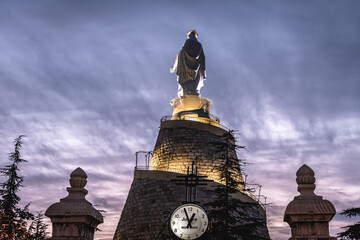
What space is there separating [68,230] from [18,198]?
15.6 meters

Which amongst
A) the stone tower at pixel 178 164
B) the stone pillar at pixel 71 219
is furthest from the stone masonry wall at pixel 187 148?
the stone pillar at pixel 71 219

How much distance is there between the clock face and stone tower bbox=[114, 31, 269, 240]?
770 inches

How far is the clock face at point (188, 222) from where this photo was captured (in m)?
9.58

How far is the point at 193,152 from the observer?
35406mm

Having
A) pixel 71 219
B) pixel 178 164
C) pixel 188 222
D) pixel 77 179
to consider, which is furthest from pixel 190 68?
pixel 188 222

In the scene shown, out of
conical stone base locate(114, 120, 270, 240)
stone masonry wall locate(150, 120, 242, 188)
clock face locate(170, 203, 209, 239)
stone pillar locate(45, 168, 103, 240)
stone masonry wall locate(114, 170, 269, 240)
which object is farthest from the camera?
stone masonry wall locate(150, 120, 242, 188)

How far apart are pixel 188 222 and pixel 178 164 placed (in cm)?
2573

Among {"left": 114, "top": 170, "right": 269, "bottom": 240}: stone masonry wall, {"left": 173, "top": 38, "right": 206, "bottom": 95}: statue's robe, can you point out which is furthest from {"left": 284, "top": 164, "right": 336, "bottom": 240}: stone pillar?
{"left": 173, "top": 38, "right": 206, "bottom": 95}: statue's robe

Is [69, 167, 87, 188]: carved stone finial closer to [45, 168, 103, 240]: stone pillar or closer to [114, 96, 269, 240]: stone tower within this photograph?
[45, 168, 103, 240]: stone pillar

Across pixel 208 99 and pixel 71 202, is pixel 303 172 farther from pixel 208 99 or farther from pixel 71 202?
pixel 208 99

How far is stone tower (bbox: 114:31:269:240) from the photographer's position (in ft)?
106

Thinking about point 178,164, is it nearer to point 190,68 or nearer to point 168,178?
point 168,178

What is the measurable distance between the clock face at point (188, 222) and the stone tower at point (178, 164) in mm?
19552

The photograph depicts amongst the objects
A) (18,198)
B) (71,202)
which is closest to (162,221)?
(18,198)
